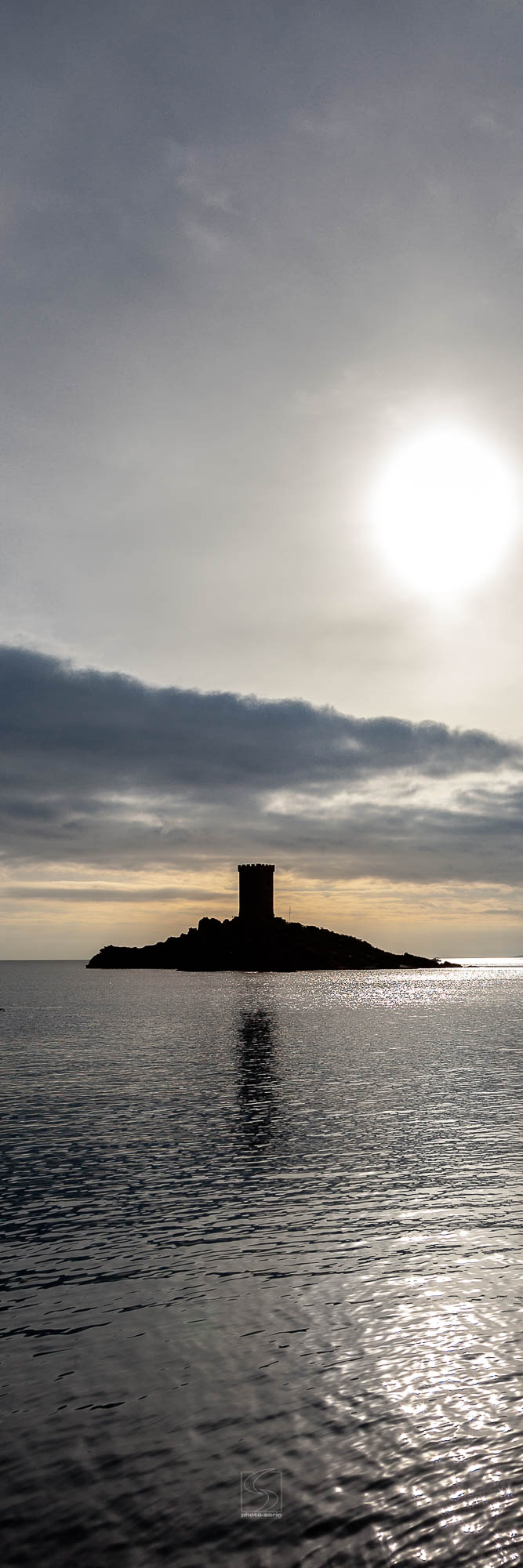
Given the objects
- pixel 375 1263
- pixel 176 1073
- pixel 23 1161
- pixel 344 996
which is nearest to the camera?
pixel 375 1263

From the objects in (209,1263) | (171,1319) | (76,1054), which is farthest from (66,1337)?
(76,1054)

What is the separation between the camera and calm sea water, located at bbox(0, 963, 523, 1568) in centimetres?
988

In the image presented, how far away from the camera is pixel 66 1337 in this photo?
14594 millimetres

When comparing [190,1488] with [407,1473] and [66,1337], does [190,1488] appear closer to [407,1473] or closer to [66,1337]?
[407,1473]

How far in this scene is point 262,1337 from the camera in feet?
48.0

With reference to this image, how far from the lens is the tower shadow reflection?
32475mm

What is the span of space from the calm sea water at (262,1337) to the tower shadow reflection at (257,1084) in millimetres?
306

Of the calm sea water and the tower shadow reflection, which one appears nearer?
the calm sea water

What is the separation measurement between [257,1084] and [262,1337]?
104ft

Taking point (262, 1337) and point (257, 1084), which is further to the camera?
point (257, 1084)

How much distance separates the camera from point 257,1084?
151ft

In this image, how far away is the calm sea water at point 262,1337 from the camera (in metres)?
9.88

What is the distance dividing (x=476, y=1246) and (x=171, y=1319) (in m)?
6.92

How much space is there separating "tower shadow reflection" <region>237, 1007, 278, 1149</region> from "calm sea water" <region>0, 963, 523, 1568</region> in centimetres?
31
